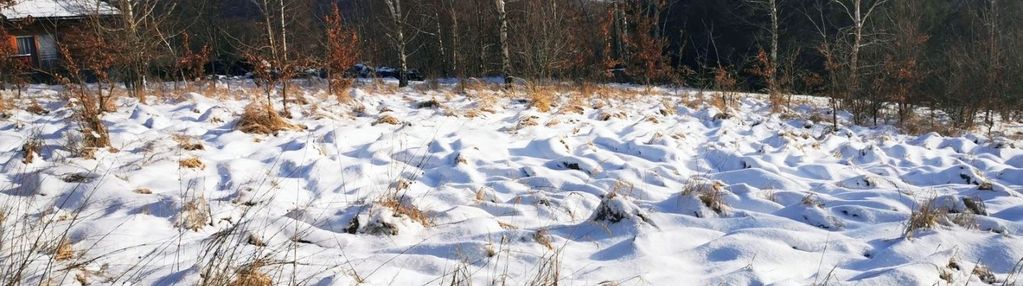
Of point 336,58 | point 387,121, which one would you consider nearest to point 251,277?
point 387,121

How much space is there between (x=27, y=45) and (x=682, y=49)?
22.4 metres

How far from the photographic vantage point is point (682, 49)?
19.2 metres

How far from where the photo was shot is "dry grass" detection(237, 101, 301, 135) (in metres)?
6.24

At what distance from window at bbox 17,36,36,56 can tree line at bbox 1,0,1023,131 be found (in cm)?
566

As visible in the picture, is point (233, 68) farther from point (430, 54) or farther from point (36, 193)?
point (36, 193)

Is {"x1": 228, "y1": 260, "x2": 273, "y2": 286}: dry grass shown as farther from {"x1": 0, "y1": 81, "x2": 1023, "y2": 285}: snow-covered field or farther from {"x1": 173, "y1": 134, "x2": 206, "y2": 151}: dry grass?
{"x1": 173, "y1": 134, "x2": 206, "y2": 151}: dry grass

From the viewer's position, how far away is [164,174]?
4555mm

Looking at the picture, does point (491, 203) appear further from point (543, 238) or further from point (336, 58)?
point (336, 58)

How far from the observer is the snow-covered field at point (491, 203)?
284 centimetres

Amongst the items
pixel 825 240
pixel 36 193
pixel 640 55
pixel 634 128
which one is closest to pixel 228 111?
pixel 36 193

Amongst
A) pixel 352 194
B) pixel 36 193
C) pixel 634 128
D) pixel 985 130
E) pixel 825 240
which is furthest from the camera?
pixel 985 130

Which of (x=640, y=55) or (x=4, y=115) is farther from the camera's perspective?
(x=640, y=55)

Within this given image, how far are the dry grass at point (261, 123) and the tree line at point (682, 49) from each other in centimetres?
131

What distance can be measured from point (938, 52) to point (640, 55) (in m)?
11.0
